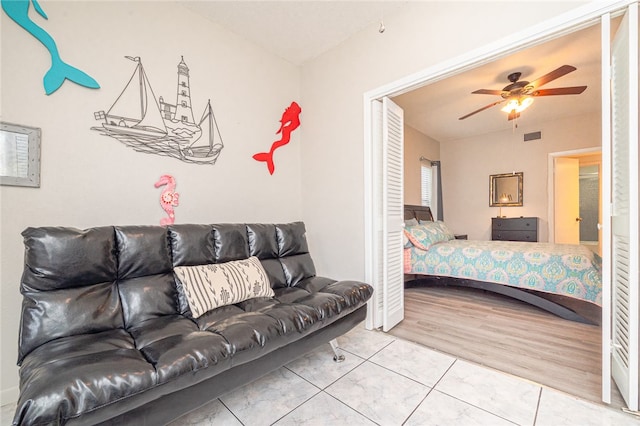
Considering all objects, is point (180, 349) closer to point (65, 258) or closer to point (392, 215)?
point (65, 258)

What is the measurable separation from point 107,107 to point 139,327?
59.7 inches

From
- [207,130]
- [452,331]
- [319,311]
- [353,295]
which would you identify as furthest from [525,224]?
[207,130]

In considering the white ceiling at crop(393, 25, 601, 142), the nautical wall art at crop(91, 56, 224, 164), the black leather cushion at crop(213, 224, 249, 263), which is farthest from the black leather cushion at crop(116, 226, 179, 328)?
the white ceiling at crop(393, 25, 601, 142)

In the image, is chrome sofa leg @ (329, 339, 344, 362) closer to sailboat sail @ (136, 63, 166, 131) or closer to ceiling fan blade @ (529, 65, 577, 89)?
sailboat sail @ (136, 63, 166, 131)

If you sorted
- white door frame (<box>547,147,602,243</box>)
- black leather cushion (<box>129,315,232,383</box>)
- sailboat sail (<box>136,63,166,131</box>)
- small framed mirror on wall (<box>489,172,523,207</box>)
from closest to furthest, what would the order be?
black leather cushion (<box>129,315,232,383</box>) → sailboat sail (<box>136,63,166,131</box>) → white door frame (<box>547,147,602,243</box>) → small framed mirror on wall (<box>489,172,523,207</box>)

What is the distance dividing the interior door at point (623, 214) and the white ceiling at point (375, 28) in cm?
144

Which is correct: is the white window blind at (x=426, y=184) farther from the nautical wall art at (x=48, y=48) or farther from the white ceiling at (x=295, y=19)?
the nautical wall art at (x=48, y=48)

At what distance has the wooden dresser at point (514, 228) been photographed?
4.89 meters

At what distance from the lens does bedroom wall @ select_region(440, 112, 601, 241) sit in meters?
4.68

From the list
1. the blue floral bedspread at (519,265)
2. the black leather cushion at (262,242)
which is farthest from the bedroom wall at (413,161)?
the black leather cushion at (262,242)

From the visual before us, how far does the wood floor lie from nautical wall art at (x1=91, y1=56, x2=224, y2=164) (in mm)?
2378

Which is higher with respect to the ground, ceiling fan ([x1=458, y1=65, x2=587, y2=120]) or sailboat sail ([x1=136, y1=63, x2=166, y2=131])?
ceiling fan ([x1=458, y1=65, x2=587, y2=120])

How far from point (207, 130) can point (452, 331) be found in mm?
2825

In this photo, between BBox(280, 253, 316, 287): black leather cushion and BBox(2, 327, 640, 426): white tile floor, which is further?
BBox(280, 253, 316, 287): black leather cushion
